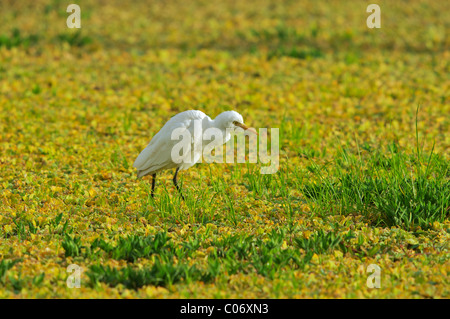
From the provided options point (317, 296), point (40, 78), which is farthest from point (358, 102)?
point (317, 296)

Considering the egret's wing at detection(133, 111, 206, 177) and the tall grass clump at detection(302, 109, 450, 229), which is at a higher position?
the egret's wing at detection(133, 111, 206, 177)

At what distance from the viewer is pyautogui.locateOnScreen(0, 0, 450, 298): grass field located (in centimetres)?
403

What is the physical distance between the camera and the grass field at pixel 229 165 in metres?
4.03

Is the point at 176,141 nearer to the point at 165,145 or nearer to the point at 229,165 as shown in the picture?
the point at 165,145

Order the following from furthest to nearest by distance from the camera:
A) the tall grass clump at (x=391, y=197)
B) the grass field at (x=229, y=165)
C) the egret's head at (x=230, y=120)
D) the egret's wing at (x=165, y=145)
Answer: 1. the egret's wing at (x=165, y=145)
2. the egret's head at (x=230, y=120)
3. the tall grass clump at (x=391, y=197)
4. the grass field at (x=229, y=165)

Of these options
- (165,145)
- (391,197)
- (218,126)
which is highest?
(218,126)

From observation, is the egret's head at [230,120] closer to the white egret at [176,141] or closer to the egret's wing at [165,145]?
the white egret at [176,141]

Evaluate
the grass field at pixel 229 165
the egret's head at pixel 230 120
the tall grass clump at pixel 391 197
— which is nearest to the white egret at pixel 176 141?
the egret's head at pixel 230 120

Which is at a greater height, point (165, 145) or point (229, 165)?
point (165, 145)

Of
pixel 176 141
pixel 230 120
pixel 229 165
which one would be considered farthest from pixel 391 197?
pixel 229 165

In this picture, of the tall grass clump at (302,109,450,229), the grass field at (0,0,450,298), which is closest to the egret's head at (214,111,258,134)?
the grass field at (0,0,450,298)

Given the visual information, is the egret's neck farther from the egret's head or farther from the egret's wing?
the egret's wing

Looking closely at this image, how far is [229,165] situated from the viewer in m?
6.36

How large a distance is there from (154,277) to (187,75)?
613 cm
